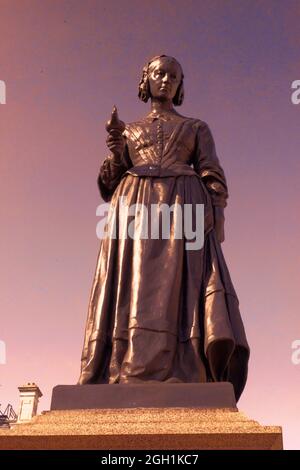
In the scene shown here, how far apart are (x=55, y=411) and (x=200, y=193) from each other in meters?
2.82

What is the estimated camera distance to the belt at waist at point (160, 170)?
6.69 metres

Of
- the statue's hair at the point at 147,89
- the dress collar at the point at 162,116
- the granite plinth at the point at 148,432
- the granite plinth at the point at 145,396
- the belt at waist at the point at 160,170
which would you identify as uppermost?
the statue's hair at the point at 147,89

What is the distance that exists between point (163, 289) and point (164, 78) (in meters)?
2.86

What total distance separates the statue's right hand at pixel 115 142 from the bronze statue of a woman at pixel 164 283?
0.01 m

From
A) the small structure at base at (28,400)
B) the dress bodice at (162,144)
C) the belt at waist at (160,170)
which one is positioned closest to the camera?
the belt at waist at (160,170)

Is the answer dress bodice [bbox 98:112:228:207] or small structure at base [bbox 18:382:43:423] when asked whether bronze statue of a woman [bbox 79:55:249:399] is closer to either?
dress bodice [bbox 98:112:228:207]

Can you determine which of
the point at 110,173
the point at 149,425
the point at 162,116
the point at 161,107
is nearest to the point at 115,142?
the point at 110,173

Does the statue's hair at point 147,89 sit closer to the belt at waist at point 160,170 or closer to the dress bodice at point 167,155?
the dress bodice at point 167,155

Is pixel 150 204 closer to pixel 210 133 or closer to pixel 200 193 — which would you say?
pixel 200 193

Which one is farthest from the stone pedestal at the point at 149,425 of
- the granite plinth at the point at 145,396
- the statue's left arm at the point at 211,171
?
the statue's left arm at the point at 211,171

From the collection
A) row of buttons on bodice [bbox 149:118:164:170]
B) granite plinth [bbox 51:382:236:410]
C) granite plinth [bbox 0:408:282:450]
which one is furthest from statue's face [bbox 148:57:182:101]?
granite plinth [bbox 0:408:282:450]

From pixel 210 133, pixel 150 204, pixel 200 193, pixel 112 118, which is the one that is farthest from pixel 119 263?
pixel 210 133
